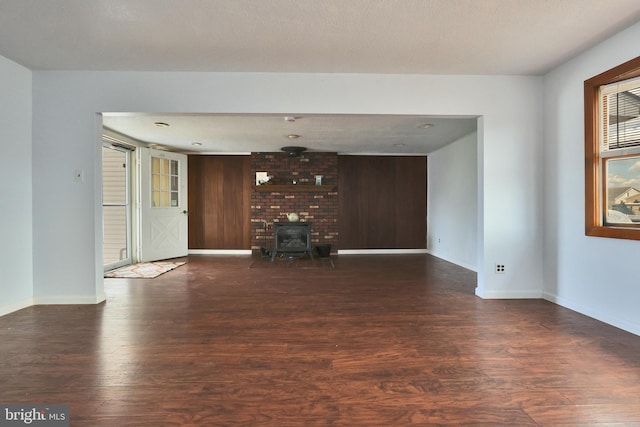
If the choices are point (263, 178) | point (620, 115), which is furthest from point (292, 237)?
point (620, 115)

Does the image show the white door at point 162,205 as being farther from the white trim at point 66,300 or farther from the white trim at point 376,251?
the white trim at point 376,251

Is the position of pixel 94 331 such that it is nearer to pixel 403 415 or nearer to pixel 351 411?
pixel 351 411

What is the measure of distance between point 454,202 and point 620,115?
10.7ft

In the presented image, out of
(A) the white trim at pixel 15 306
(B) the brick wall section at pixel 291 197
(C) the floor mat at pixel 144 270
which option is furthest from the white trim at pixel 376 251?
(A) the white trim at pixel 15 306

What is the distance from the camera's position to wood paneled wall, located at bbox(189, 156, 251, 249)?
7047mm

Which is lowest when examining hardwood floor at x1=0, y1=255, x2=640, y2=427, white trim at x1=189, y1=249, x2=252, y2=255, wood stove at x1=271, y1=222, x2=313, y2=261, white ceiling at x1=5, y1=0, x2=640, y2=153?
hardwood floor at x1=0, y1=255, x2=640, y2=427

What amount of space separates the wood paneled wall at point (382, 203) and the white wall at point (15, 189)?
5.21m

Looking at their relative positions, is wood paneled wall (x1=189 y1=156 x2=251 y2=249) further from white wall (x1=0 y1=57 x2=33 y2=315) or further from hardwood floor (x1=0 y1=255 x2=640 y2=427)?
white wall (x1=0 y1=57 x2=33 y2=315)

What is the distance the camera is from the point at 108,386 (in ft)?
5.68

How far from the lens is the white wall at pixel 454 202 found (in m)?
5.14

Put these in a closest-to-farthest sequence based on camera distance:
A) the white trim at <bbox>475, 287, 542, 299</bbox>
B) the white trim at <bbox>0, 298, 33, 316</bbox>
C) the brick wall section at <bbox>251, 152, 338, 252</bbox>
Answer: the white trim at <bbox>0, 298, 33, 316</bbox>, the white trim at <bbox>475, 287, 542, 299</bbox>, the brick wall section at <bbox>251, 152, 338, 252</bbox>

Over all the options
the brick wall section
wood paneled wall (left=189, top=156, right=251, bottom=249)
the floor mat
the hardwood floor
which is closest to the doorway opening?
the floor mat

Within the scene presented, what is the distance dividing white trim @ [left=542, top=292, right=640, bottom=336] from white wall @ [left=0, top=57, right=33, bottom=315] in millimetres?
5402

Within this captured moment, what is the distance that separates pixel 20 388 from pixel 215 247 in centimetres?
545
